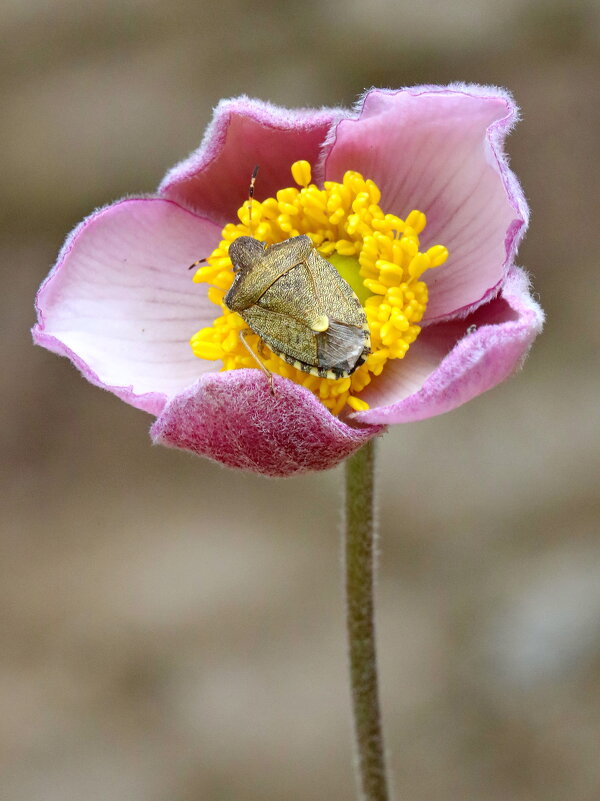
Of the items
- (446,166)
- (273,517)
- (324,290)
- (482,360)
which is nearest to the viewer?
(482,360)

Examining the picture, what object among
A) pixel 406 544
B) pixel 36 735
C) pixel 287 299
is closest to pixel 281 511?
pixel 406 544

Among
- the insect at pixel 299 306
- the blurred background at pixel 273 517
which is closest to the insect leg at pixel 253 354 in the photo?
the insect at pixel 299 306

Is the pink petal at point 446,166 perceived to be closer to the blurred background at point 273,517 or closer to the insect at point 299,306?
the insect at point 299,306

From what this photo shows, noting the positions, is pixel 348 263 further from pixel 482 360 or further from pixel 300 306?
pixel 482 360

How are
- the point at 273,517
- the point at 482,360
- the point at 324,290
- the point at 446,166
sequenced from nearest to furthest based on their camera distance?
the point at 482,360 < the point at 324,290 < the point at 446,166 < the point at 273,517

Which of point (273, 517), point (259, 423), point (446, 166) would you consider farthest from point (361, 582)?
point (273, 517)

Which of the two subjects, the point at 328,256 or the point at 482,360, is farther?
the point at 328,256
